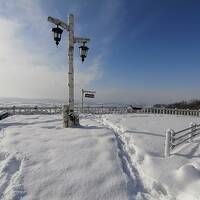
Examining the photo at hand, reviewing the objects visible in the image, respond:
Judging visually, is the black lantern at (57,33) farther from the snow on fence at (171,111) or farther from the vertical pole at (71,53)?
the snow on fence at (171,111)

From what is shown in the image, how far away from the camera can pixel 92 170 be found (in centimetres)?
537

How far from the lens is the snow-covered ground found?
4.46m

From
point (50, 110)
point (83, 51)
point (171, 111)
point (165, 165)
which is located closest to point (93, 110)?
point (50, 110)

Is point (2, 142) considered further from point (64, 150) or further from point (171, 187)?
point (171, 187)

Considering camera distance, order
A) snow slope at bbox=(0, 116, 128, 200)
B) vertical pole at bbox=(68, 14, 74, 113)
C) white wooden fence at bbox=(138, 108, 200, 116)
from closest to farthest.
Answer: snow slope at bbox=(0, 116, 128, 200)
vertical pole at bbox=(68, 14, 74, 113)
white wooden fence at bbox=(138, 108, 200, 116)

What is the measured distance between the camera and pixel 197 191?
4.63 meters

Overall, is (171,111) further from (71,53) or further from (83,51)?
(71,53)

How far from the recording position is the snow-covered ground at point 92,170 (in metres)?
4.46

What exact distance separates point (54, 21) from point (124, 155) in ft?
23.5

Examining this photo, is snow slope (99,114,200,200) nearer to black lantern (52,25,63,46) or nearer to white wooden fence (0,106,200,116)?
black lantern (52,25,63,46)

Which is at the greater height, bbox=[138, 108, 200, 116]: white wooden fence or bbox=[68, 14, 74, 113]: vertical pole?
bbox=[68, 14, 74, 113]: vertical pole

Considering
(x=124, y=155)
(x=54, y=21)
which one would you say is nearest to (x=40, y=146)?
(x=124, y=155)

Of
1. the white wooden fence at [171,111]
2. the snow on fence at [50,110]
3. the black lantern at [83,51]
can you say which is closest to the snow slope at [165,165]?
the black lantern at [83,51]

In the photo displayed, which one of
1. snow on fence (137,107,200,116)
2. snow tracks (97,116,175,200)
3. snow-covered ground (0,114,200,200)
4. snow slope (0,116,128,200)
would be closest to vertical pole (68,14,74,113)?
snow-covered ground (0,114,200,200)
